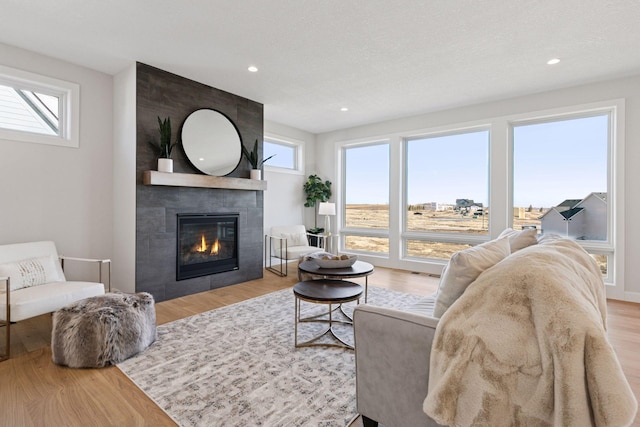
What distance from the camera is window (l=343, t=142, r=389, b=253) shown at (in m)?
5.95

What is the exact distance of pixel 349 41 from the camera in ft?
9.71

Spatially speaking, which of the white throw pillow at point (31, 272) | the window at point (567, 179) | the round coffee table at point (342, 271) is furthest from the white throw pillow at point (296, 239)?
the window at point (567, 179)

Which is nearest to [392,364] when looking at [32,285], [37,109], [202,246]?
[32,285]

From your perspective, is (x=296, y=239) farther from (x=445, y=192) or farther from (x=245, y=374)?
(x=245, y=374)

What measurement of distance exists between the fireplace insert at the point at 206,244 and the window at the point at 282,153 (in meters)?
1.68

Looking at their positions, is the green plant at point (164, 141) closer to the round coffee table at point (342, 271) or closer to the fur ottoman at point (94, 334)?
the fur ottoman at point (94, 334)

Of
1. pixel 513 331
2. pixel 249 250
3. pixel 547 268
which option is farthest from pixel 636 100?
pixel 249 250

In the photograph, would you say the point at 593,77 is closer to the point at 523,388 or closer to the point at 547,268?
the point at 547,268

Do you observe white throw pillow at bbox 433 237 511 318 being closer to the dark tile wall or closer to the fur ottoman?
the fur ottoman

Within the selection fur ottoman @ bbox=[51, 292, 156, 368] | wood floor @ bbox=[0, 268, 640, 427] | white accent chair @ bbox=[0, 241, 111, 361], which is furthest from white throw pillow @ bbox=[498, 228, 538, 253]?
white accent chair @ bbox=[0, 241, 111, 361]

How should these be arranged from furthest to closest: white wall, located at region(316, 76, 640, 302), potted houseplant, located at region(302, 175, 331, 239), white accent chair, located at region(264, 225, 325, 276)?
potted houseplant, located at region(302, 175, 331, 239)
white accent chair, located at region(264, 225, 325, 276)
white wall, located at region(316, 76, 640, 302)

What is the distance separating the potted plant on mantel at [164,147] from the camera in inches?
140

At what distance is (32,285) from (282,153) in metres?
4.18

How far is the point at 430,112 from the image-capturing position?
521cm
